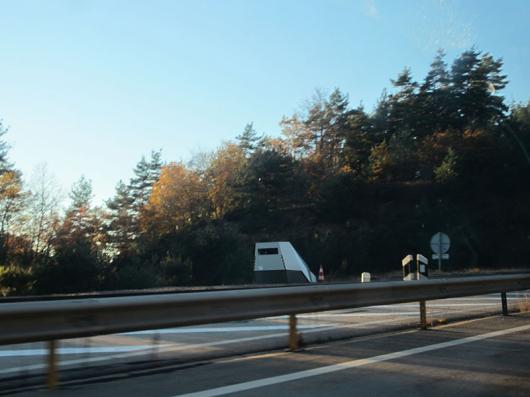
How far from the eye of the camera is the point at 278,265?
2492cm

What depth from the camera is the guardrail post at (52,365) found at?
577cm

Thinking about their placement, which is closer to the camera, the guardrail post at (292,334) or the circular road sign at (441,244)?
the guardrail post at (292,334)

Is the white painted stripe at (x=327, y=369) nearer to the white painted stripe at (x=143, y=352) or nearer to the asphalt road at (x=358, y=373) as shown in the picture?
the asphalt road at (x=358, y=373)

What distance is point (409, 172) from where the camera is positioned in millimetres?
57844

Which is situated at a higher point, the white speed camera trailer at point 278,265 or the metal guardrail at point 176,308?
the white speed camera trailer at point 278,265

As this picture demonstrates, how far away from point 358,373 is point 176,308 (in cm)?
205

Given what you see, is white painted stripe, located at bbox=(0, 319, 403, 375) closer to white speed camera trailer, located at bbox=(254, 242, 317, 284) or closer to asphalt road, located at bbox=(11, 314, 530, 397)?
asphalt road, located at bbox=(11, 314, 530, 397)

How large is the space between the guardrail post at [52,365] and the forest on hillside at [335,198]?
24203mm

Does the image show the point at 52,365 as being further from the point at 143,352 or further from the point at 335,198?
the point at 335,198

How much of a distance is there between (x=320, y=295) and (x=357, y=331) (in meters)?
1.60

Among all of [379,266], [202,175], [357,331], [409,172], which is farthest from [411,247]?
[357,331]

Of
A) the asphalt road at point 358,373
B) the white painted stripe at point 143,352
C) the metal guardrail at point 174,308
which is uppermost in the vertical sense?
the metal guardrail at point 174,308

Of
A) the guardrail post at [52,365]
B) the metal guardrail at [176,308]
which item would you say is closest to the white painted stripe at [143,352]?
the guardrail post at [52,365]

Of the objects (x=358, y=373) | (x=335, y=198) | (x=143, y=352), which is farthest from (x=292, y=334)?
(x=335, y=198)
